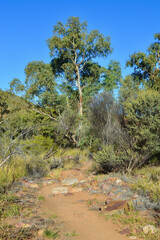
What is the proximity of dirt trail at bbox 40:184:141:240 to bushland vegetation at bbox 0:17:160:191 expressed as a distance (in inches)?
85.5

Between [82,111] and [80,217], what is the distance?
16040 mm

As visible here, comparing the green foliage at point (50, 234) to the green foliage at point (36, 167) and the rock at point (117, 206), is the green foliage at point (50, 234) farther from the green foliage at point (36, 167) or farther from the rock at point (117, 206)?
the green foliage at point (36, 167)

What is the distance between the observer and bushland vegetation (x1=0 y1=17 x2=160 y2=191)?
32.0 ft

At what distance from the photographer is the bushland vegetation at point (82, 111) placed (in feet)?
32.0

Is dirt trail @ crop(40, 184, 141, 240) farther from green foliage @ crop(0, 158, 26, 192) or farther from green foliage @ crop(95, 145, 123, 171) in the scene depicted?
green foliage @ crop(95, 145, 123, 171)

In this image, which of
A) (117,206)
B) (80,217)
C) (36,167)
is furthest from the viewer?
(36,167)

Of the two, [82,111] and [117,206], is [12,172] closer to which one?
[117,206]

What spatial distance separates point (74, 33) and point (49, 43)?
2.64 m

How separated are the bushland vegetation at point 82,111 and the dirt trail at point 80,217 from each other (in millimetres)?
2171

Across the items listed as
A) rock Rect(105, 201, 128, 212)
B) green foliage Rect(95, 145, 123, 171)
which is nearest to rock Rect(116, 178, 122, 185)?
green foliage Rect(95, 145, 123, 171)

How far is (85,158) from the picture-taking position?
15336 mm

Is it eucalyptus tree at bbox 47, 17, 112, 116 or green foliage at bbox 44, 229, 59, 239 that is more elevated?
eucalyptus tree at bbox 47, 17, 112, 116

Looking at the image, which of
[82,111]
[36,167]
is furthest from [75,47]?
[36,167]

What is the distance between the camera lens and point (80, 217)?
17.5 feet
